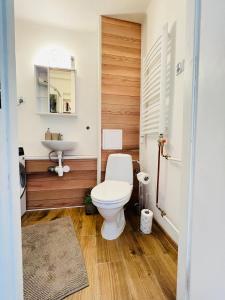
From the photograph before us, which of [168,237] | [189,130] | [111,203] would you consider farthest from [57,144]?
[189,130]

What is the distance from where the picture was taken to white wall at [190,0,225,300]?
1.96 ft

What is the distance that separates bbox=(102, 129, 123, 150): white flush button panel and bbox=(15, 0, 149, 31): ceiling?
1.41 metres

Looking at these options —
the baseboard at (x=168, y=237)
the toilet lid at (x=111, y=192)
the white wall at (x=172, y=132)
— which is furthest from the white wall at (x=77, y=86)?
the baseboard at (x=168, y=237)

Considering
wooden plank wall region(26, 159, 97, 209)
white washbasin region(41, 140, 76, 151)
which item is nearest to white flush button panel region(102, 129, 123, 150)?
wooden plank wall region(26, 159, 97, 209)

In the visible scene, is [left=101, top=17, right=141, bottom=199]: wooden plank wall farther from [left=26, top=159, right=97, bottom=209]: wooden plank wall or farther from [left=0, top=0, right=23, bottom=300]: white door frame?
[left=0, top=0, right=23, bottom=300]: white door frame

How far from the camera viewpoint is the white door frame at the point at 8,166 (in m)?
0.64

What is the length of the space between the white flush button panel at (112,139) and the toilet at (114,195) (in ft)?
0.51

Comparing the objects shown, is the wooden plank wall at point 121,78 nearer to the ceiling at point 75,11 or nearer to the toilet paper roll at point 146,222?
the ceiling at point 75,11

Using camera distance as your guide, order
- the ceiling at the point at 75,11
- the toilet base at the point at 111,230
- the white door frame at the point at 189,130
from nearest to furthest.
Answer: the white door frame at the point at 189,130, the toilet base at the point at 111,230, the ceiling at the point at 75,11

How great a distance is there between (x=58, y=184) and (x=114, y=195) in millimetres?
1093

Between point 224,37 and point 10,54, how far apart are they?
2.46 ft

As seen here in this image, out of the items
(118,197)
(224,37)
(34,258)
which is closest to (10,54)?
(224,37)

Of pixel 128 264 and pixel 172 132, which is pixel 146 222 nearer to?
pixel 128 264

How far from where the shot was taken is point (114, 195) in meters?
1.61
